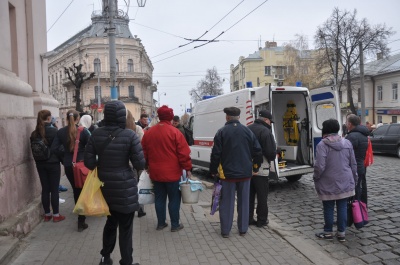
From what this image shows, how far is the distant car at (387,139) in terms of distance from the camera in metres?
16.0

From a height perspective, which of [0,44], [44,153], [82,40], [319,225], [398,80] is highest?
[82,40]

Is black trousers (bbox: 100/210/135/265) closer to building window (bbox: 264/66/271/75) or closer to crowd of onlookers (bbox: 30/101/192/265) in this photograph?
crowd of onlookers (bbox: 30/101/192/265)

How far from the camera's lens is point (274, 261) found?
4.60 m

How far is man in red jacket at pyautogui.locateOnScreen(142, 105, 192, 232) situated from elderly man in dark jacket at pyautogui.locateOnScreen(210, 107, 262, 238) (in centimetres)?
48

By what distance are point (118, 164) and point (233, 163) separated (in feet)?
6.37

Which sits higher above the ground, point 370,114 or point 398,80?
point 398,80

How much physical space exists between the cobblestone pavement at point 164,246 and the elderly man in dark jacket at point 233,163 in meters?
0.34

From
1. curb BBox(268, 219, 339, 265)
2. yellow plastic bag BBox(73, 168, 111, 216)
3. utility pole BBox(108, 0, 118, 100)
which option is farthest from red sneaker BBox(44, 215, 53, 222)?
utility pole BBox(108, 0, 118, 100)

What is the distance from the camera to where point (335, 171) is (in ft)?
17.0

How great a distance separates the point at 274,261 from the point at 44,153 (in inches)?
147

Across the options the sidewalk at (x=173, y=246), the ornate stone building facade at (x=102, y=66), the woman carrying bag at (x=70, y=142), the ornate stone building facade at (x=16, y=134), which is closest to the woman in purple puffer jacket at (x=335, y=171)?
the sidewalk at (x=173, y=246)

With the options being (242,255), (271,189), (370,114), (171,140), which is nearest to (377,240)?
(242,255)

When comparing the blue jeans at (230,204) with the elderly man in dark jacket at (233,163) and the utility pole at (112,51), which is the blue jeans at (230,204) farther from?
the utility pole at (112,51)

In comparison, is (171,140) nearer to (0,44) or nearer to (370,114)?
(0,44)
